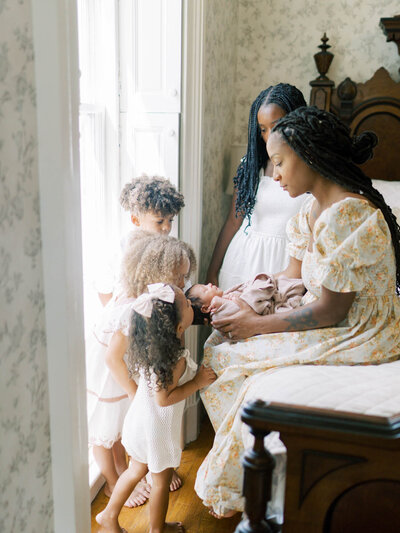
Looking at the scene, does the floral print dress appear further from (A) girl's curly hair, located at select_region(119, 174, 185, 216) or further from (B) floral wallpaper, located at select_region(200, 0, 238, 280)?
(B) floral wallpaper, located at select_region(200, 0, 238, 280)

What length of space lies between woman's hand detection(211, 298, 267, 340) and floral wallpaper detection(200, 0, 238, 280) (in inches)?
32.3

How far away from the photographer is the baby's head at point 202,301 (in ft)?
6.39

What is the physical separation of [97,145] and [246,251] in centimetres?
79

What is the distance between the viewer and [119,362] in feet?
6.20

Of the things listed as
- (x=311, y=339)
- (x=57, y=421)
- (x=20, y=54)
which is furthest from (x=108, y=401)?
(x=20, y=54)

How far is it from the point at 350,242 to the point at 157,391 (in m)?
0.77

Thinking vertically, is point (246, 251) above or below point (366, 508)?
above

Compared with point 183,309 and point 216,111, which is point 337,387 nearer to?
point 183,309

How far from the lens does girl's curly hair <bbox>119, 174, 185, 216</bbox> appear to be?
2.09m

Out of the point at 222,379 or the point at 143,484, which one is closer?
the point at 222,379

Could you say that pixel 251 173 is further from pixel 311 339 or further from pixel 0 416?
pixel 0 416

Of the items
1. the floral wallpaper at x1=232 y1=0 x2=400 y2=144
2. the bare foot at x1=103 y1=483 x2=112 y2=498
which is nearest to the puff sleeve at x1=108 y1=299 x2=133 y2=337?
the bare foot at x1=103 y1=483 x2=112 y2=498

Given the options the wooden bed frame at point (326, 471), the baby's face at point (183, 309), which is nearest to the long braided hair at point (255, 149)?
the baby's face at point (183, 309)

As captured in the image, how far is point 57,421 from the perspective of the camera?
1.44m
